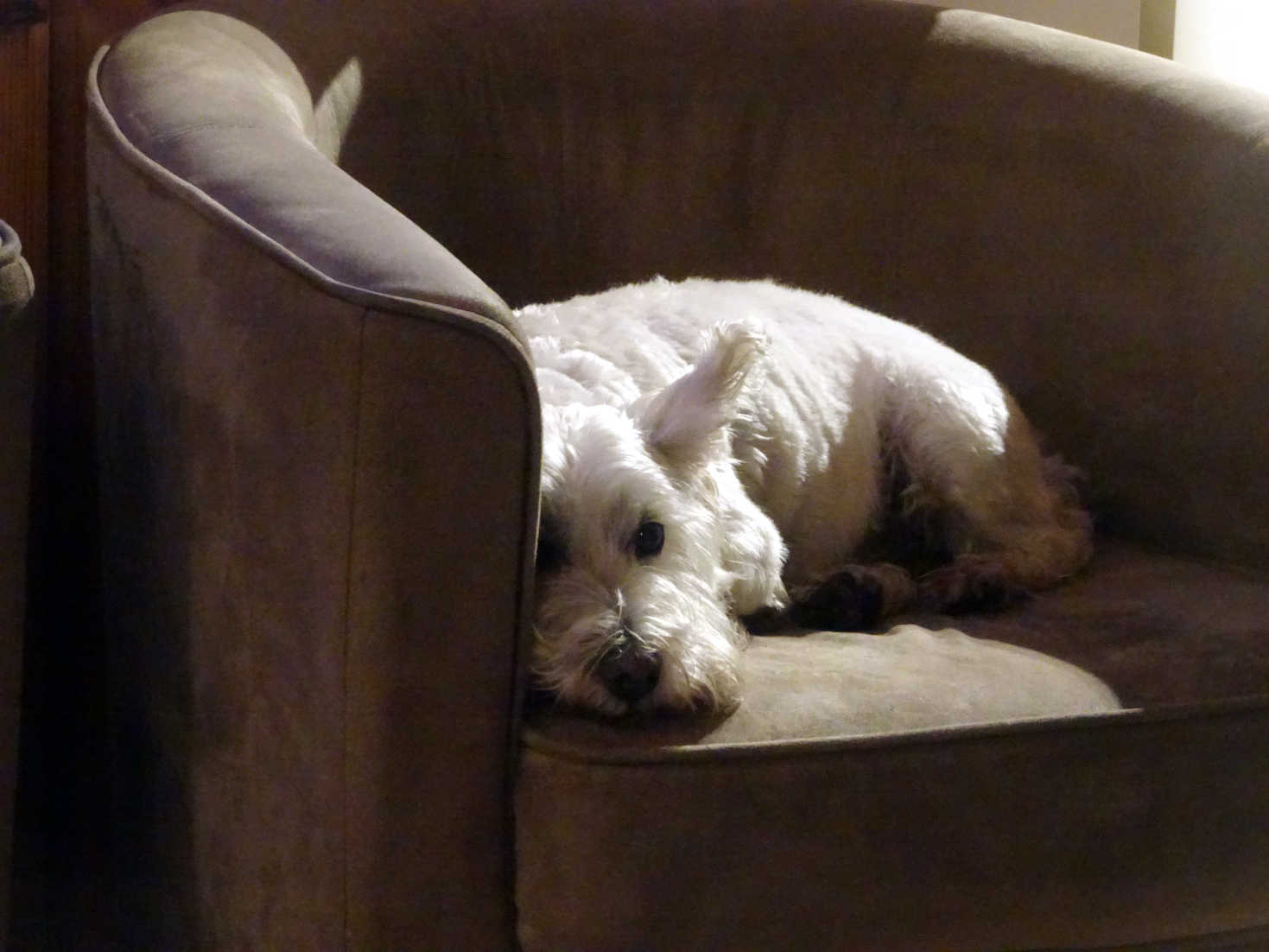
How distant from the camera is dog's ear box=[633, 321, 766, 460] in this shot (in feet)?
5.24

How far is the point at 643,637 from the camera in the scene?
55.8 inches

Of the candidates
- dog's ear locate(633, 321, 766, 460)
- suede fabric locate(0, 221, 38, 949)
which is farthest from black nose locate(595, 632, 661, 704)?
suede fabric locate(0, 221, 38, 949)

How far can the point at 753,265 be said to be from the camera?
245cm

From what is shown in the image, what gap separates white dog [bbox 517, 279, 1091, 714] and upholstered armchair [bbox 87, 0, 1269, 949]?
0.26 feet

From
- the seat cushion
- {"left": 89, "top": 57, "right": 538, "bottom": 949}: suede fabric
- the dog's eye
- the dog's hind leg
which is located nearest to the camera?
{"left": 89, "top": 57, "right": 538, "bottom": 949}: suede fabric

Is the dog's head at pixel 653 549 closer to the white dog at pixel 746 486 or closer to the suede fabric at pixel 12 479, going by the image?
the white dog at pixel 746 486

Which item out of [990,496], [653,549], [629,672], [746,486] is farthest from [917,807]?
[990,496]

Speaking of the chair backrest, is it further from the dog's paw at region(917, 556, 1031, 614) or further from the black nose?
the black nose

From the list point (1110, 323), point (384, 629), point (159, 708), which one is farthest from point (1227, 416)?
point (159, 708)

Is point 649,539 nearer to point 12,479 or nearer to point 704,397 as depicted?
point 704,397

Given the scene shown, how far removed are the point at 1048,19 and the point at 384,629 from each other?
251 cm

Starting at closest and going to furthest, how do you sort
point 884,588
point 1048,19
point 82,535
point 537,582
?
point 537,582, point 884,588, point 82,535, point 1048,19

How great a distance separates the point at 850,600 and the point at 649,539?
36 centimetres

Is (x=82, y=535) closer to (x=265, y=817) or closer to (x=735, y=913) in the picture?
(x=265, y=817)
